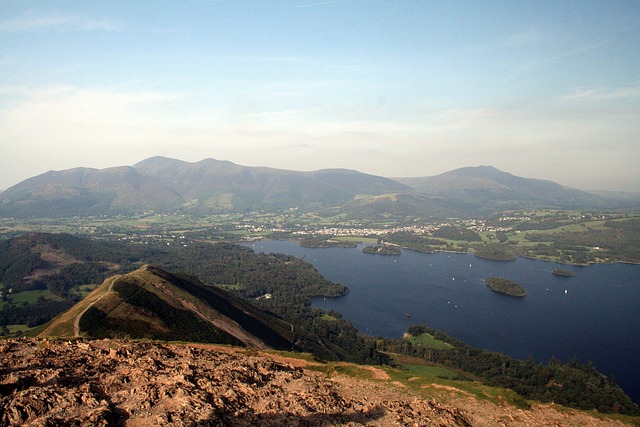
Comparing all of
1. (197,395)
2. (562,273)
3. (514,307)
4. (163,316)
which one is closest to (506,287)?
(514,307)

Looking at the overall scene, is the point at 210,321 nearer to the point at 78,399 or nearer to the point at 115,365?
the point at 115,365

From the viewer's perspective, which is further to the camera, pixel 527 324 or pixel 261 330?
pixel 527 324

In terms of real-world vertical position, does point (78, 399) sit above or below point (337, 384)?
above

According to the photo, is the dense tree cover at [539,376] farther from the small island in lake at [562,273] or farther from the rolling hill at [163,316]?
the small island in lake at [562,273]

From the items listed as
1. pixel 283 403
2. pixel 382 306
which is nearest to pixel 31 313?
pixel 382 306

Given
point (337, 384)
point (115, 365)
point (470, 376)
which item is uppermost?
point (115, 365)

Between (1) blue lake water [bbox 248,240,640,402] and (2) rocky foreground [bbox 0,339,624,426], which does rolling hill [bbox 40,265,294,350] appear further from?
(1) blue lake water [bbox 248,240,640,402]

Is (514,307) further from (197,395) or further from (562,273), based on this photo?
(197,395)
